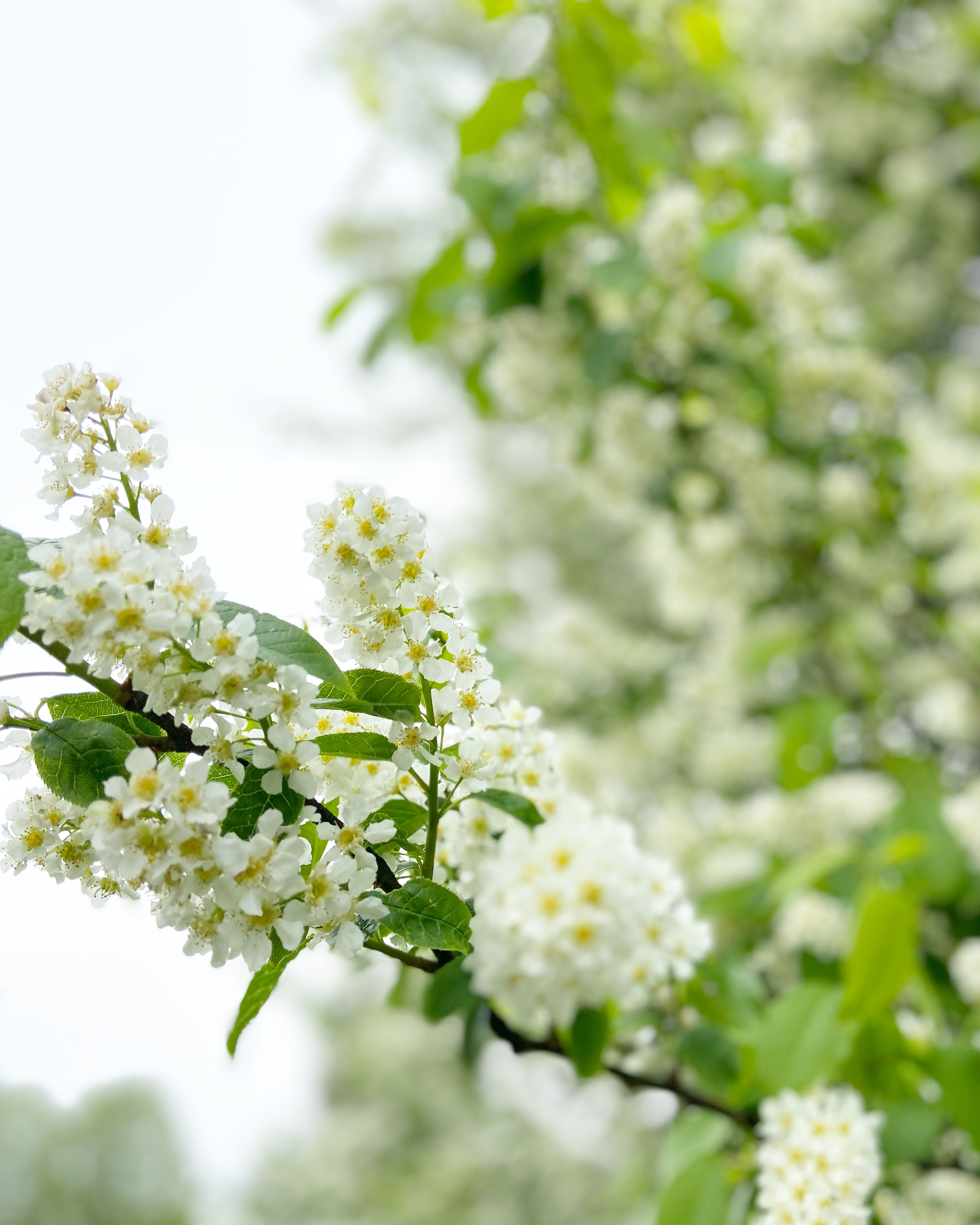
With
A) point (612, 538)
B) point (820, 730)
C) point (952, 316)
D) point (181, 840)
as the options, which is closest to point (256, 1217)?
point (612, 538)

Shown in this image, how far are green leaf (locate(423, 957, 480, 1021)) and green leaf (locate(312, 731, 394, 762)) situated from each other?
317mm

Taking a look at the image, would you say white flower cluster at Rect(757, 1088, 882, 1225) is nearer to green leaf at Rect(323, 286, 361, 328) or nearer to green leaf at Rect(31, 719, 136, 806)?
green leaf at Rect(31, 719, 136, 806)

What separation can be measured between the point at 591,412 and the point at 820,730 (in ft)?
2.54

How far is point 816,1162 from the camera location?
0.79 meters

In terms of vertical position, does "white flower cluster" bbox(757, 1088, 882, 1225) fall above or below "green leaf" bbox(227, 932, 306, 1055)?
above

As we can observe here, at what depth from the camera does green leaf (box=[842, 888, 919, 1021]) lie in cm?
104

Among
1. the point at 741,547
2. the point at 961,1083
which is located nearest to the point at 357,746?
the point at 961,1083

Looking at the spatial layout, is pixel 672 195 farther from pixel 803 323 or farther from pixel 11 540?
pixel 11 540

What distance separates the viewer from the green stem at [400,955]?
2.01ft

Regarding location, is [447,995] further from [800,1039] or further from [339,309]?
[339,309]

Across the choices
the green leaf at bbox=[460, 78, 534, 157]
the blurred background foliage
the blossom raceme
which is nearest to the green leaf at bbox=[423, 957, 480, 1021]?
the blossom raceme

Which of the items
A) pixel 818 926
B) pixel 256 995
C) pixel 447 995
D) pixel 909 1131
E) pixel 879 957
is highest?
pixel 818 926

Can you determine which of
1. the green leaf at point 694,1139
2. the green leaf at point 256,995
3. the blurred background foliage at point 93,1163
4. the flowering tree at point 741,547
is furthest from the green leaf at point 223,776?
the blurred background foliage at point 93,1163

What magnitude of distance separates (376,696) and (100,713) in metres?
0.17
